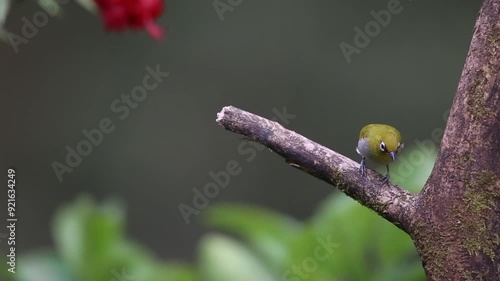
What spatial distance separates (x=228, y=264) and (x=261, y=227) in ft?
0.84

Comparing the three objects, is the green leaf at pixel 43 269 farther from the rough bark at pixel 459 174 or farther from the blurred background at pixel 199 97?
the blurred background at pixel 199 97

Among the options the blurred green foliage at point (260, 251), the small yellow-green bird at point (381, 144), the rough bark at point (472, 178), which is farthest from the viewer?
the blurred green foliage at point (260, 251)

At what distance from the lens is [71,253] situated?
3598 millimetres

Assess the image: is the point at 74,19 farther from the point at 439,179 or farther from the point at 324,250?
the point at 439,179

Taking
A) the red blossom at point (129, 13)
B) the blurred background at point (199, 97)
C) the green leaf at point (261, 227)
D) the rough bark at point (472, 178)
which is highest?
the blurred background at point (199, 97)

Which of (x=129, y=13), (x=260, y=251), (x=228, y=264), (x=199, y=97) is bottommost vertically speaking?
(x=228, y=264)

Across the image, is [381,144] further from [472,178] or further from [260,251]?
[260,251]

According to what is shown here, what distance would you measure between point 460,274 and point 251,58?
408 cm

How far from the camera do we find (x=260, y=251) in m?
3.66

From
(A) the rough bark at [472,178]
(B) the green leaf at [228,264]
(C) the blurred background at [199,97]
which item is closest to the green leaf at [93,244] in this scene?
(B) the green leaf at [228,264]

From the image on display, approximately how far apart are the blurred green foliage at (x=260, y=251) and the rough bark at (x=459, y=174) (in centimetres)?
101

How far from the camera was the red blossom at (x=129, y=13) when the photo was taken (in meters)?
2.51

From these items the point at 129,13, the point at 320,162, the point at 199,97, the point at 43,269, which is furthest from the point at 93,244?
the point at 199,97

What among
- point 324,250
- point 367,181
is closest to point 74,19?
point 324,250
